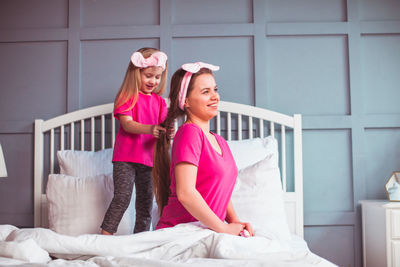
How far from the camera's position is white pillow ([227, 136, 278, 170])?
88.3 inches

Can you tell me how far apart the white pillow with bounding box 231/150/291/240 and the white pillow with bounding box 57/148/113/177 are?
2.60ft

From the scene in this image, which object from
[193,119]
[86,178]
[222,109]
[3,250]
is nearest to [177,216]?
[193,119]

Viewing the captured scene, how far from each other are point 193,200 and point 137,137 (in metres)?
0.77

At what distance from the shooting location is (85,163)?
7.61 feet

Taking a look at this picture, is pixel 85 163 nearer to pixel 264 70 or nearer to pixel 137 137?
pixel 137 137

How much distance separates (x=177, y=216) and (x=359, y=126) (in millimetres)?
1565

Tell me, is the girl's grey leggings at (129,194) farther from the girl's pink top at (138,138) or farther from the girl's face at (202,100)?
the girl's face at (202,100)

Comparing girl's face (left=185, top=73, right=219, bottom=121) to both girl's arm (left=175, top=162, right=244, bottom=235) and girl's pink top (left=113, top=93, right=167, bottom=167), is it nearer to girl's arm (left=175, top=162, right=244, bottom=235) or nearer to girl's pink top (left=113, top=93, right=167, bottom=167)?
girl's arm (left=175, top=162, right=244, bottom=235)

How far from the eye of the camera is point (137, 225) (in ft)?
6.73

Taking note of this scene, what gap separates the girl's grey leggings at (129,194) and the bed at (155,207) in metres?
0.08

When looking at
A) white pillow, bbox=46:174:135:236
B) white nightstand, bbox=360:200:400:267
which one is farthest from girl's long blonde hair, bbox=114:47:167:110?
white nightstand, bbox=360:200:400:267

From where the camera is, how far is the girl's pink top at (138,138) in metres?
2.00

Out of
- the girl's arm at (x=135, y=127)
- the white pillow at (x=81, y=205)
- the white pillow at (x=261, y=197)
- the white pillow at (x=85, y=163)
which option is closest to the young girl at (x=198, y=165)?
the girl's arm at (x=135, y=127)


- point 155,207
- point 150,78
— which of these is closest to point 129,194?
point 155,207
